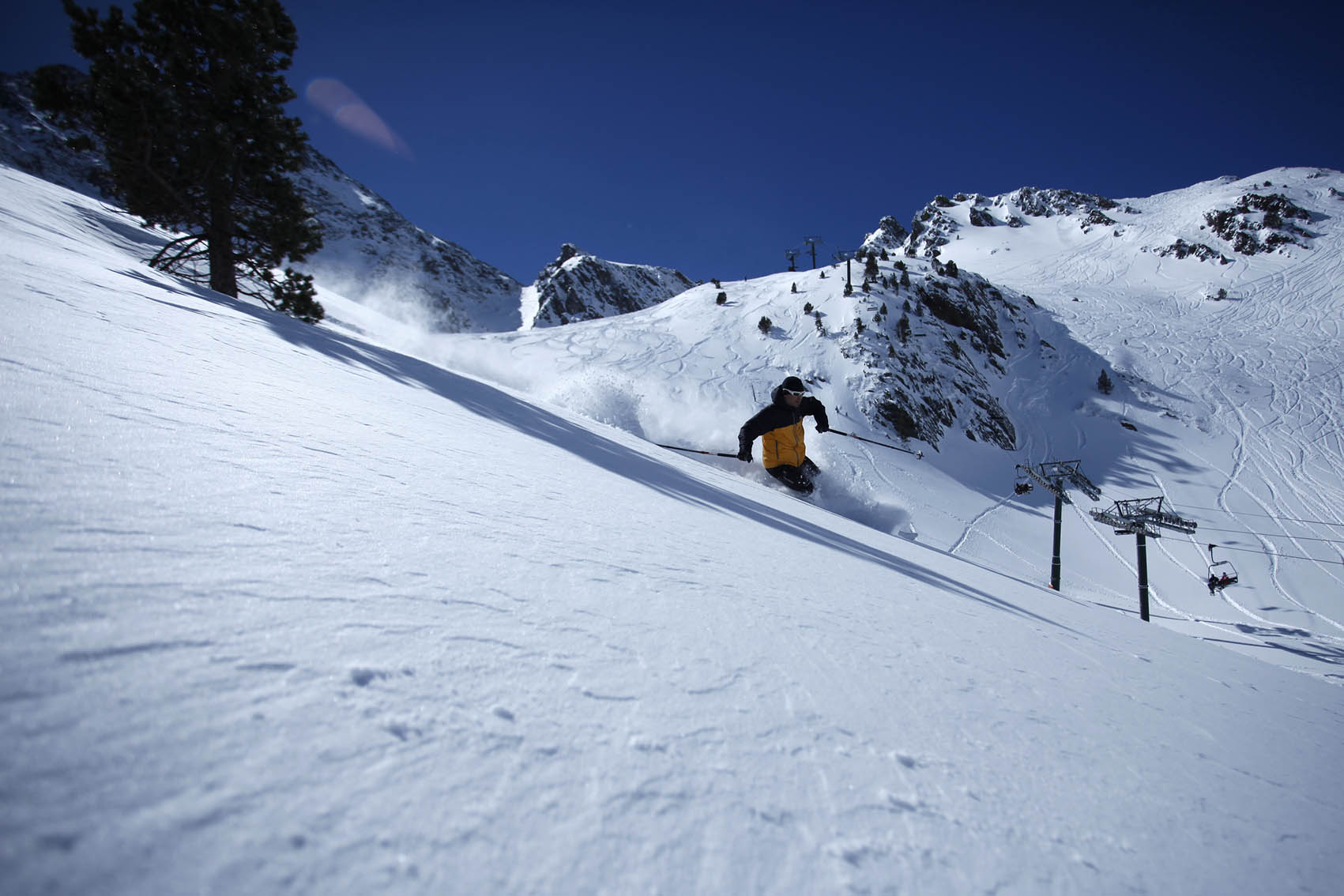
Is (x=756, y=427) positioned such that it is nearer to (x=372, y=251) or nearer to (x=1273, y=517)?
(x=1273, y=517)

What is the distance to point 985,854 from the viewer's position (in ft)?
3.00

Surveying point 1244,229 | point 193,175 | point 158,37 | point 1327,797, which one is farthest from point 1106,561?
point 1244,229

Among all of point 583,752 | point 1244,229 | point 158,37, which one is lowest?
point 583,752

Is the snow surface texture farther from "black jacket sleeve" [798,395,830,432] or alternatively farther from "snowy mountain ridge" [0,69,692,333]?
"snowy mountain ridge" [0,69,692,333]

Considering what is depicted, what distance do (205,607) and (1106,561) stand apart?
80.4 ft

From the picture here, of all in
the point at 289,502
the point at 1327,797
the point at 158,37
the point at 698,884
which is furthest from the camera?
the point at 158,37

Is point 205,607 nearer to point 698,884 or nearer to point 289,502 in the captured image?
point 289,502

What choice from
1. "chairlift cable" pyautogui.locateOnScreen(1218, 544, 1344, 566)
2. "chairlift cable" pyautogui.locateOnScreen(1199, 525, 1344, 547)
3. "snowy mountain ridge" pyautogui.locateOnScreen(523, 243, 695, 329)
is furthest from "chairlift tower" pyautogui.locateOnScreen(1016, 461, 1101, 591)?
"snowy mountain ridge" pyautogui.locateOnScreen(523, 243, 695, 329)

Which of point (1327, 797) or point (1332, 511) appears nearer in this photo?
point (1327, 797)

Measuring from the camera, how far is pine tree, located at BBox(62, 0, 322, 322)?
849 centimetres

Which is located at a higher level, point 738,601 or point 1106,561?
point 738,601

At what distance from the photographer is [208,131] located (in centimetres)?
897

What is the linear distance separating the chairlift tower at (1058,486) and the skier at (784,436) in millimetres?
11789

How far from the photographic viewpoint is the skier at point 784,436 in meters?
8.63
